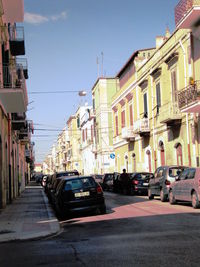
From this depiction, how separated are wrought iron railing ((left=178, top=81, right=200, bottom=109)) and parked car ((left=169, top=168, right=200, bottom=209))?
5.37 metres

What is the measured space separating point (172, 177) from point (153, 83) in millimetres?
13923

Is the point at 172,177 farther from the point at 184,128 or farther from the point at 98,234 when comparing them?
the point at 98,234

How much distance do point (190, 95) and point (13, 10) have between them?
32.3ft

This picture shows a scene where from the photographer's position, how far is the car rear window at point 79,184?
15.8 meters

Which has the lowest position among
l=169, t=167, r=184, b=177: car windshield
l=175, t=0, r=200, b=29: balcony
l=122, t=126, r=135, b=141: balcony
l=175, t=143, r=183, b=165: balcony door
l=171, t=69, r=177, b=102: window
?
l=169, t=167, r=184, b=177: car windshield

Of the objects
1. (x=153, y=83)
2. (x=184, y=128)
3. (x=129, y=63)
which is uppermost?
(x=129, y=63)

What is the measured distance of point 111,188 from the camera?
3569 cm

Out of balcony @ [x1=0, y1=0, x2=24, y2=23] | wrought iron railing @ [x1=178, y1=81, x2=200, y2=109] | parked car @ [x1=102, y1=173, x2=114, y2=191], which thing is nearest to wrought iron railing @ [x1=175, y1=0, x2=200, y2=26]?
wrought iron railing @ [x1=178, y1=81, x2=200, y2=109]

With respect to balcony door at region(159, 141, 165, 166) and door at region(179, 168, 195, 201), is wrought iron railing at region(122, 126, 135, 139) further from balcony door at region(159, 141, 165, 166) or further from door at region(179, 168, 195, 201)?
door at region(179, 168, 195, 201)

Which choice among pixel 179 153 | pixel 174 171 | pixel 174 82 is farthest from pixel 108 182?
pixel 174 171

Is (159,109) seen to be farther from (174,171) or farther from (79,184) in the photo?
(79,184)

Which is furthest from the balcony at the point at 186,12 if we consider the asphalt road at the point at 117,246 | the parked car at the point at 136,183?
the asphalt road at the point at 117,246

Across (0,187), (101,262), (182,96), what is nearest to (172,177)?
(182,96)

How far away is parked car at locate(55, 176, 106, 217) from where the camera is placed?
15.5 m
